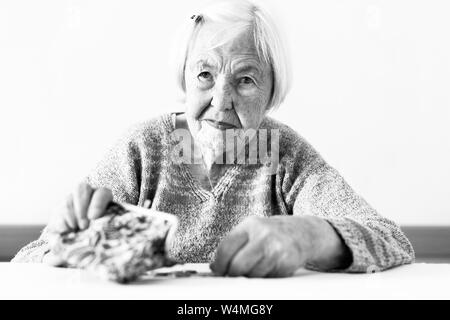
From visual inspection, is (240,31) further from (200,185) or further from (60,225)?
(60,225)

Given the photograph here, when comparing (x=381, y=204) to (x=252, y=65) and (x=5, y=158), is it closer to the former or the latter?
(x=252, y=65)

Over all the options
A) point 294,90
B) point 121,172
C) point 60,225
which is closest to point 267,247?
point 60,225

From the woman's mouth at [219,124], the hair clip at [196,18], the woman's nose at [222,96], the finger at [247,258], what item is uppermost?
the hair clip at [196,18]

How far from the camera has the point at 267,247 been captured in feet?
2.93

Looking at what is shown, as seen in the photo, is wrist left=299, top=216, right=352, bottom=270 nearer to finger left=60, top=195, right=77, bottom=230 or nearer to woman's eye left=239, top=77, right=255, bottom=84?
finger left=60, top=195, right=77, bottom=230

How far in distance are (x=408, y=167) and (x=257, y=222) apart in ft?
5.27

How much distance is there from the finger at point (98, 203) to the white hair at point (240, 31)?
0.52 m

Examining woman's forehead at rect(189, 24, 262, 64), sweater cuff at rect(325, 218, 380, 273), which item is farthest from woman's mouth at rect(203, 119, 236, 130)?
sweater cuff at rect(325, 218, 380, 273)

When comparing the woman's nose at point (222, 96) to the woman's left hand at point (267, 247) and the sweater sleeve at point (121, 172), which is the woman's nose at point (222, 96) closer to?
the sweater sleeve at point (121, 172)

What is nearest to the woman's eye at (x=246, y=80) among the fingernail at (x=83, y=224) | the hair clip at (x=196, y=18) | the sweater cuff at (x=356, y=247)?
the hair clip at (x=196, y=18)

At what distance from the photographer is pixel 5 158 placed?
7.97 ft

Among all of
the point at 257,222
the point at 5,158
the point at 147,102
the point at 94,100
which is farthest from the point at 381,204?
the point at 257,222

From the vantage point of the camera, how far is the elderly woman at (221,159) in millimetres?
1372

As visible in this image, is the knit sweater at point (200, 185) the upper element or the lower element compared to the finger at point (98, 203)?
lower
